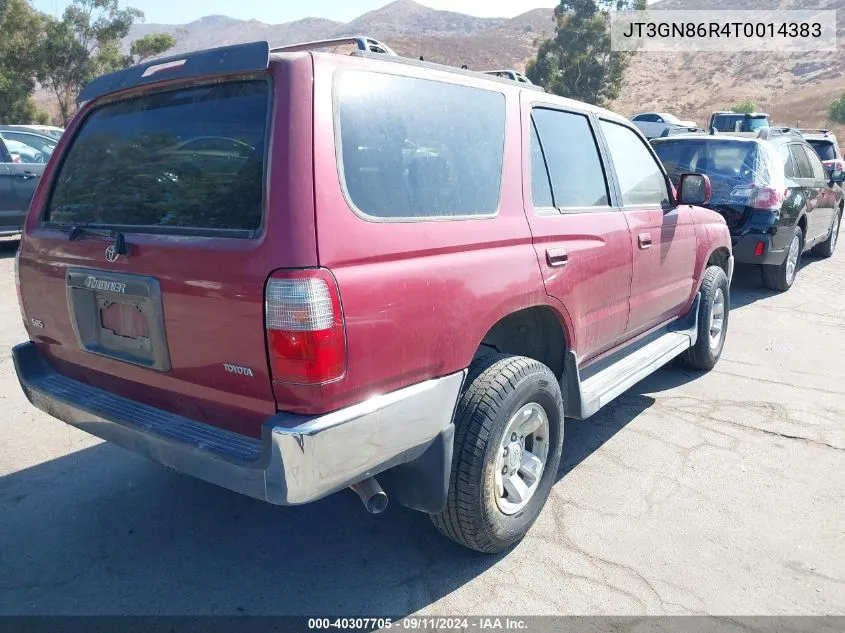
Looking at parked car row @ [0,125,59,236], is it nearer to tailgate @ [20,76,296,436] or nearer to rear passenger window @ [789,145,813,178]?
tailgate @ [20,76,296,436]

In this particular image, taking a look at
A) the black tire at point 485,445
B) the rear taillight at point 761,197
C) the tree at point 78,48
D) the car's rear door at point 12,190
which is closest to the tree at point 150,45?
the tree at point 78,48

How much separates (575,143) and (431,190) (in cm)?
134

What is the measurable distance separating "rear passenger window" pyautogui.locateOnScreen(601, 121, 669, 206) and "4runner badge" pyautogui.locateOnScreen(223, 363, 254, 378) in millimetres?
2557

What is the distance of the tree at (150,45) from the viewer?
36875 mm

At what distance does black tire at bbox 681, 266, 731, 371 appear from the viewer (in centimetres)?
496

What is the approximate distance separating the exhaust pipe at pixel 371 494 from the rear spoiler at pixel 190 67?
146cm

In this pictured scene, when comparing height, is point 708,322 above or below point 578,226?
below

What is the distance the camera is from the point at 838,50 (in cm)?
8019

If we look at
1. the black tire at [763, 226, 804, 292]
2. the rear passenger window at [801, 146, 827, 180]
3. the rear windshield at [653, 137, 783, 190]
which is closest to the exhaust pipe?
the rear windshield at [653, 137, 783, 190]

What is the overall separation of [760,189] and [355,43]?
579cm

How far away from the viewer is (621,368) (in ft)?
12.8

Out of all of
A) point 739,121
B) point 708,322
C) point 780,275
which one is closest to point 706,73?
point 739,121

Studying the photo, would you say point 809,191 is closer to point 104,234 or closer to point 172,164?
point 172,164

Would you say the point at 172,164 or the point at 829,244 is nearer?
the point at 172,164
